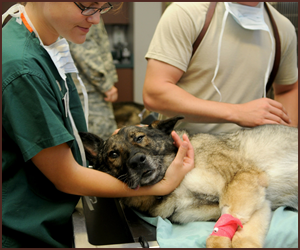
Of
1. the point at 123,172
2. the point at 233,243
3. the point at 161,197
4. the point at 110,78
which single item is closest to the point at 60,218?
the point at 123,172

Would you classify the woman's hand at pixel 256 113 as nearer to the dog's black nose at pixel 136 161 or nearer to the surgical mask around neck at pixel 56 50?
the dog's black nose at pixel 136 161

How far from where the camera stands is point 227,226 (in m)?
1.13

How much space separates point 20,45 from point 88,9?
0.30 m

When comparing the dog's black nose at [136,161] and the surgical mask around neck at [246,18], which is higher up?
the surgical mask around neck at [246,18]

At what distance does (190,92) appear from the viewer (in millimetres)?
1857

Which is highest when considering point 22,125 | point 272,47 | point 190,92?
point 272,47

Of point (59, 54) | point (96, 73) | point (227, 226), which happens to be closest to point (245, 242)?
point (227, 226)

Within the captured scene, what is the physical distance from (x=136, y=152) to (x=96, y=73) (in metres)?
2.20

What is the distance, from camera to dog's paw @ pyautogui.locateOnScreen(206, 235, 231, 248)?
1.07 metres

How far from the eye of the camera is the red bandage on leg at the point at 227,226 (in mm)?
1104

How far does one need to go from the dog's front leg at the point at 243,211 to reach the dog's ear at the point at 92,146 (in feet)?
2.35

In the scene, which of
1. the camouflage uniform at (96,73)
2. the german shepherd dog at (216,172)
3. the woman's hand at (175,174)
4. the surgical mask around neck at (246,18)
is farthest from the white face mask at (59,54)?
the camouflage uniform at (96,73)

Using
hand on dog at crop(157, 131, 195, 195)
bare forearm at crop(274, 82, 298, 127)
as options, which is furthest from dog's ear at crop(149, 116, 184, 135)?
bare forearm at crop(274, 82, 298, 127)

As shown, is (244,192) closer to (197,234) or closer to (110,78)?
(197,234)
